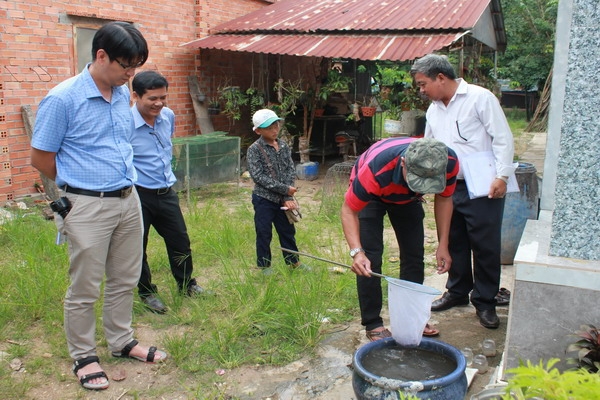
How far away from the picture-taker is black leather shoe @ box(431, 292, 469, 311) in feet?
13.7

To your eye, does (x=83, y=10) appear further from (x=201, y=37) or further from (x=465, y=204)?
(x=465, y=204)

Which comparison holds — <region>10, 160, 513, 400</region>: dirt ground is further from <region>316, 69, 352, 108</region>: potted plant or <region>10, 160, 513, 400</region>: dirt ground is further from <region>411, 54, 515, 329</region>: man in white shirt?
<region>316, 69, 352, 108</region>: potted plant

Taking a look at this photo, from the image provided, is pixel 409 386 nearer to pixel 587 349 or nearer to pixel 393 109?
pixel 587 349

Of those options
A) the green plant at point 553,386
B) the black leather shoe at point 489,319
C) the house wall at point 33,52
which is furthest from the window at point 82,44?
the green plant at point 553,386

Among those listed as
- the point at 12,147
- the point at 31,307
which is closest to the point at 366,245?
the point at 31,307

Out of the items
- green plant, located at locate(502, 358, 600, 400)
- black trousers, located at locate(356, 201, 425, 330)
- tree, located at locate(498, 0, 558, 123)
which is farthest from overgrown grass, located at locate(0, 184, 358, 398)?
tree, located at locate(498, 0, 558, 123)

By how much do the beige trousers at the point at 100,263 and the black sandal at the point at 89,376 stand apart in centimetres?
3

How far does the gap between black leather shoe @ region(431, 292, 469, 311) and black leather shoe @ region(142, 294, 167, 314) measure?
1996mm

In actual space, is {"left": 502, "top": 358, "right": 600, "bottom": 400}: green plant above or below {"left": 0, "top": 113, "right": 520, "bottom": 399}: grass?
above

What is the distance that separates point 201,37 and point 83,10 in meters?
2.88

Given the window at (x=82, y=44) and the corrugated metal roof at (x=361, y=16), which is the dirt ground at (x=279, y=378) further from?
the corrugated metal roof at (x=361, y=16)

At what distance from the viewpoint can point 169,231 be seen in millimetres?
4164

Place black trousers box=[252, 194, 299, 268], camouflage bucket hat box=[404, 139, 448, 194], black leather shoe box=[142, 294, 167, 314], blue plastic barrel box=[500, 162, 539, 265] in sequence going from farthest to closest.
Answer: blue plastic barrel box=[500, 162, 539, 265], black trousers box=[252, 194, 299, 268], black leather shoe box=[142, 294, 167, 314], camouflage bucket hat box=[404, 139, 448, 194]

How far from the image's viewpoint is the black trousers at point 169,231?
3992 mm
